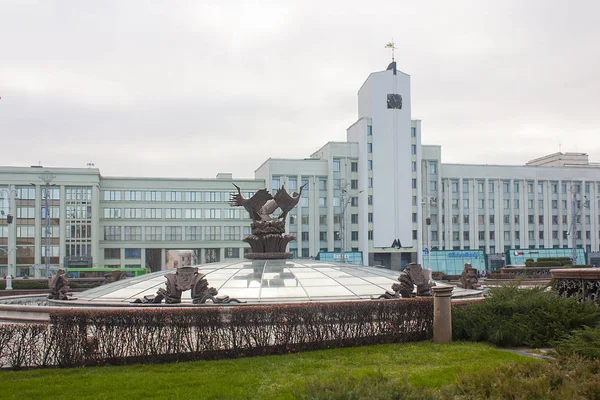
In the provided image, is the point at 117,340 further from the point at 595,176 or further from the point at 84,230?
the point at 595,176

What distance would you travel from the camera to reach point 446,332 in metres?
12.5

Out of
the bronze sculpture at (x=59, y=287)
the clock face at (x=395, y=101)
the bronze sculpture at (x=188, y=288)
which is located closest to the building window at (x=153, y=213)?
the clock face at (x=395, y=101)

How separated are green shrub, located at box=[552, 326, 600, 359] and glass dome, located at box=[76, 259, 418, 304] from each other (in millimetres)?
7454

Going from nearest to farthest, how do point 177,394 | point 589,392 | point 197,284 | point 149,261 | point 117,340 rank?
point 589,392
point 177,394
point 117,340
point 197,284
point 149,261

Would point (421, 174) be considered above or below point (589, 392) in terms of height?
above

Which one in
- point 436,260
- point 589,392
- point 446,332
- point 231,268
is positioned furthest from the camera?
point 436,260

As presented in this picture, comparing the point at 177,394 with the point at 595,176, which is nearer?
the point at 177,394

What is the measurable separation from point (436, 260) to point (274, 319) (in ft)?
176

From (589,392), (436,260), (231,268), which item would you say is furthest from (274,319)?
(436,260)

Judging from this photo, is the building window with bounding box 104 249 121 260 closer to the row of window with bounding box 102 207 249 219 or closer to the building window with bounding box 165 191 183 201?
the row of window with bounding box 102 207 249 219

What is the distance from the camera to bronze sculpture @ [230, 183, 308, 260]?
22.4 metres

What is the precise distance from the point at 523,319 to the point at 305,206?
56.2 m

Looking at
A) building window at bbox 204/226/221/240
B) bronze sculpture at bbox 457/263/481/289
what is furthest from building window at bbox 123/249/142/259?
bronze sculpture at bbox 457/263/481/289

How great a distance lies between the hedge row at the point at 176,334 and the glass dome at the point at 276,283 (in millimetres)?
4477
